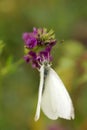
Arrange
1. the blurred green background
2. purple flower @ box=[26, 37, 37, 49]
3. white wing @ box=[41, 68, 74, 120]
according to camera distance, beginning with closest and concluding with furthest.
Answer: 1. white wing @ box=[41, 68, 74, 120]
2. purple flower @ box=[26, 37, 37, 49]
3. the blurred green background

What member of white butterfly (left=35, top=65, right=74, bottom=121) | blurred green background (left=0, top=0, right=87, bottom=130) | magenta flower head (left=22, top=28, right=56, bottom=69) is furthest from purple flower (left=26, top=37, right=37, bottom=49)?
blurred green background (left=0, top=0, right=87, bottom=130)

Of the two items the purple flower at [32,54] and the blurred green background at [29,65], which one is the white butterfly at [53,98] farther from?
the blurred green background at [29,65]

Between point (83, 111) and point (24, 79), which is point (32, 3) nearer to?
point (24, 79)

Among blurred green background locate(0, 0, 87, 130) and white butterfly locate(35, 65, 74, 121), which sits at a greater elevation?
blurred green background locate(0, 0, 87, 130)

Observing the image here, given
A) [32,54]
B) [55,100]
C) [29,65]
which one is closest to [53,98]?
[55,100]

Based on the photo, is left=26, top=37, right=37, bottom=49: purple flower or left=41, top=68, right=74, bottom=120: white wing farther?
left=26, top=37, right=37, bottom=49: purple flower

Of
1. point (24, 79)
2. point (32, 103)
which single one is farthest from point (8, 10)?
point (32, 103)

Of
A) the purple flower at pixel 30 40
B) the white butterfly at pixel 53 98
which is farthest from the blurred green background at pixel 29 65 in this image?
the white butterfly at pixel 53 98

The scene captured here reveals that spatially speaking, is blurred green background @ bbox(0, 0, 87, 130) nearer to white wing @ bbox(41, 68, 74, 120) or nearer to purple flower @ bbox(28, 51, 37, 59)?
purple flower @ bbox(28, 51, 37, 59)
